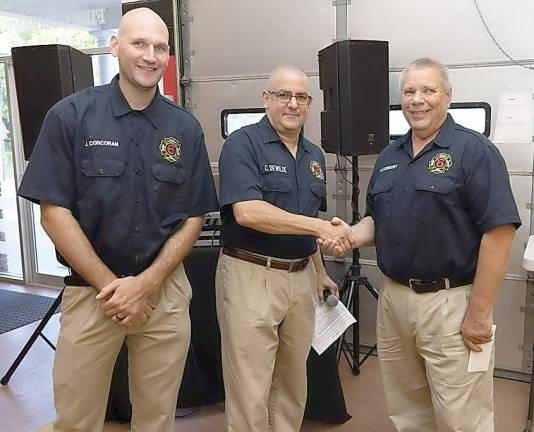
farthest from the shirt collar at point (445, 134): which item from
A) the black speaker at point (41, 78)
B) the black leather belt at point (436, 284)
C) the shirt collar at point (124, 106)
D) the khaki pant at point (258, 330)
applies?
the black speaker at point (41, 78)

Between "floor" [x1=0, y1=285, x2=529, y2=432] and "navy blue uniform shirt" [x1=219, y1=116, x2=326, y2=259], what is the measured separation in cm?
109

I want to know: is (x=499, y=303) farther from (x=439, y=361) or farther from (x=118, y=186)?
(x=118, y=186)

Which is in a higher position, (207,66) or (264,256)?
(207,66)

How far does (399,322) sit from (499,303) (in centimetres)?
155

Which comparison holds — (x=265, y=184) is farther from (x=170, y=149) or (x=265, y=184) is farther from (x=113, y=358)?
(x=113, y=358)

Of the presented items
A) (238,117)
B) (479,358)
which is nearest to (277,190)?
(479,358)

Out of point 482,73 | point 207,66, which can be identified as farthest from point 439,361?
point 207,66

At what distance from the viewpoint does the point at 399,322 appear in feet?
6.41

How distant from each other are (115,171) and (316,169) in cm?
76

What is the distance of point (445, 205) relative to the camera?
5.88ft

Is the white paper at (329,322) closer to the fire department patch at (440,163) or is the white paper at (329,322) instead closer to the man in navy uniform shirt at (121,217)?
the man in navy uniform shirt at (121,217)

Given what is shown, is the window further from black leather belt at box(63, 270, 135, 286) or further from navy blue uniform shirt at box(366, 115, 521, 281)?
black leather belt at box(63, 270, 135, 286)

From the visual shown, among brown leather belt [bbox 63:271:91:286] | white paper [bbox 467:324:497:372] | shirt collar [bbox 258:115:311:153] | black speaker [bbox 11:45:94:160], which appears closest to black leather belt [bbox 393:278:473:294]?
white paper [bbox 467:324:497:372]

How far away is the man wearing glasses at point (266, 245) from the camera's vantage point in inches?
78.7
